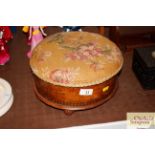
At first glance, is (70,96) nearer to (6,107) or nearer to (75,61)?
(75,61)

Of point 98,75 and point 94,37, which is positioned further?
point 94,37

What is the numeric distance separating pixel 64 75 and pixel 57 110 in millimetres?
244

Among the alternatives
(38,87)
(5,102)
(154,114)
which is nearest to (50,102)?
(38,87)

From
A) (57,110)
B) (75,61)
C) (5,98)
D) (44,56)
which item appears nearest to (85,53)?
(75,61)

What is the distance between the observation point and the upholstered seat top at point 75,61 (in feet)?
3.46

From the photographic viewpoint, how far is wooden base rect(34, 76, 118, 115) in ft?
3.60

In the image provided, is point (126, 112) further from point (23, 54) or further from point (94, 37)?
point (23, 54)

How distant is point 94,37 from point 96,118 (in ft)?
1.31

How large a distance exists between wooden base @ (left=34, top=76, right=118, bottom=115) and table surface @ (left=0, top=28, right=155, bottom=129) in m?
0.06

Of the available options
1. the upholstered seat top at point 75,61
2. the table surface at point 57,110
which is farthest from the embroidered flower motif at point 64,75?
the table surface at point 57,110

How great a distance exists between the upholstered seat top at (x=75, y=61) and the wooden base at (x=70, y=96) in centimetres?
4

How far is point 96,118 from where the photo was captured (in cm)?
117

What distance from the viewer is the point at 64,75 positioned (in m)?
1.05

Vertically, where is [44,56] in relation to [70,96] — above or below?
above
